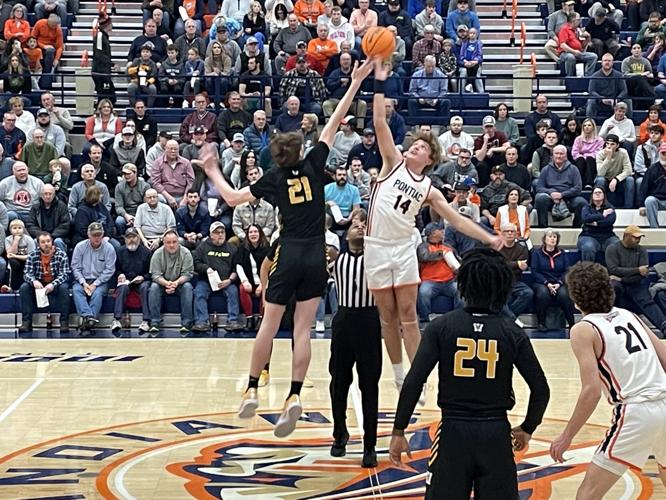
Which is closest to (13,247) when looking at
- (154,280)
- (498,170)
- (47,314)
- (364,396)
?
(47,314)

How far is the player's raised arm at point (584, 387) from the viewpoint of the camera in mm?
6586

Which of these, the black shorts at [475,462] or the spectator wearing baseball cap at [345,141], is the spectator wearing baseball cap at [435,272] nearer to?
the spectator wearing baseball cap at [345,141]

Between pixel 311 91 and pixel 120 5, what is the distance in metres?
6.39

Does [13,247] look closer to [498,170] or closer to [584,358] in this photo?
[498,170]

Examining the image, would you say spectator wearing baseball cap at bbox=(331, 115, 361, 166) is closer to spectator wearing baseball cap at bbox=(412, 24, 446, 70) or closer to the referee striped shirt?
spectator wearing baseball cap at bbox=(412, 24, 446, 70)

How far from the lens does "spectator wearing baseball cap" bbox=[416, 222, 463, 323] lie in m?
16.5

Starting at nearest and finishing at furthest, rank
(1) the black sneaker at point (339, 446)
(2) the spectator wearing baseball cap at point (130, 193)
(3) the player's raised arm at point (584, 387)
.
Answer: (3) the player's raised arm at point (584, 387) < (1) the black sneaker at point (339, 446) < (2) the spectator wearing baseball cap at point (130, 193)

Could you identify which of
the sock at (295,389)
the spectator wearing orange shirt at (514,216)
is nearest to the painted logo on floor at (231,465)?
the sock at (295,389)

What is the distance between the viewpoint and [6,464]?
9.40 meters

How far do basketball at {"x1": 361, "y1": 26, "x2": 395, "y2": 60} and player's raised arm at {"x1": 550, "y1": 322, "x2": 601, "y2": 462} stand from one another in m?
2.80

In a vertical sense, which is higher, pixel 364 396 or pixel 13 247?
pixel 13 247

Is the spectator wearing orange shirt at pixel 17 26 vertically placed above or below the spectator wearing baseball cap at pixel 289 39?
above

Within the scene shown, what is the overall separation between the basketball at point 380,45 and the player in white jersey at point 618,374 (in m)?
2.58

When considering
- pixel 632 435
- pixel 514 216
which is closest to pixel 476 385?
pixel 632 435
